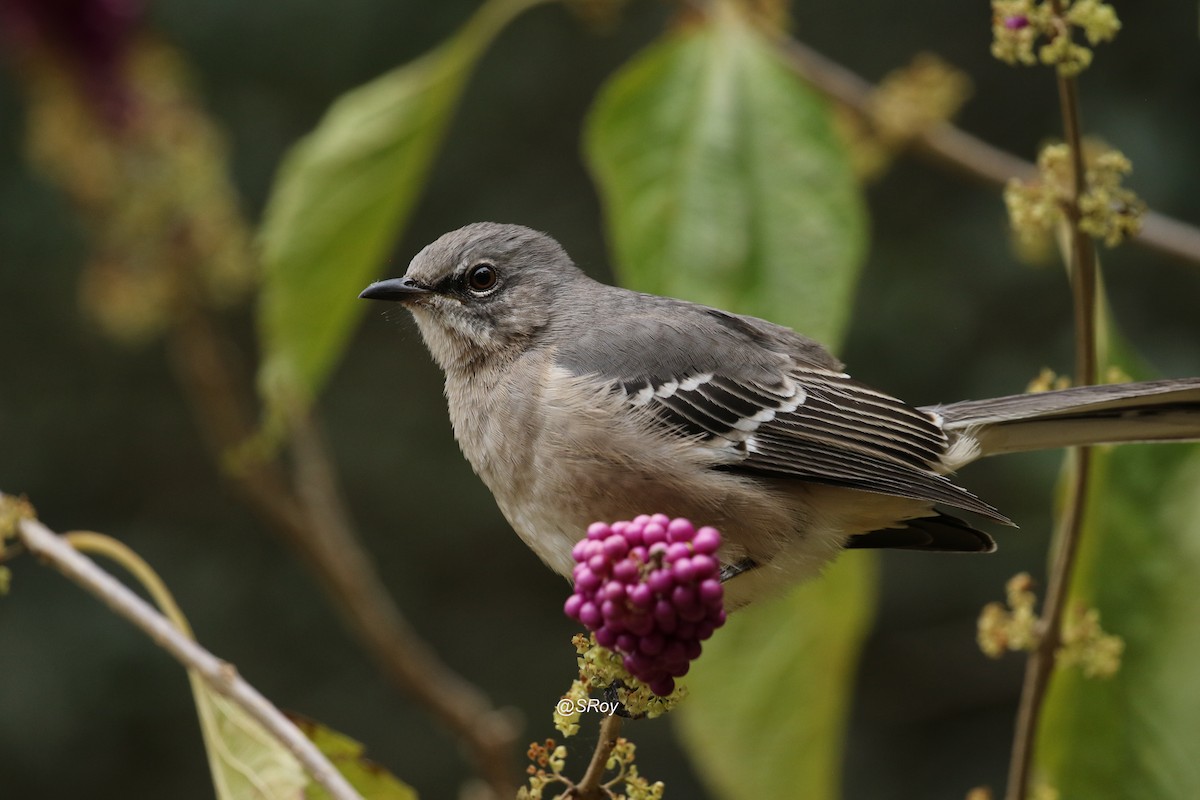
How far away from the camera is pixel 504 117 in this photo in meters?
6.59

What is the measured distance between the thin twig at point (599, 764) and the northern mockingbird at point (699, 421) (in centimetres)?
78

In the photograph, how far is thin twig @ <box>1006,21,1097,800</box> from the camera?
6.63 ft

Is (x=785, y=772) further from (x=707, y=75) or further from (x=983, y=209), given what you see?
(x=983, y=209)

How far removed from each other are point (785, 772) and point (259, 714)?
1.45 m

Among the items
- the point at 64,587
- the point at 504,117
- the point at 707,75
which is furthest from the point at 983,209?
the point at 64,587

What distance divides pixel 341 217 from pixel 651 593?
1533 millimetres

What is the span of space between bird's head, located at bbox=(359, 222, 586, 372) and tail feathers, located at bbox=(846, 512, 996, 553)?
0.85 m

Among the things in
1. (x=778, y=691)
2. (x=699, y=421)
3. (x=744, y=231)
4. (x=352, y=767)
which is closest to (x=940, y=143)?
(x=744, y=231)

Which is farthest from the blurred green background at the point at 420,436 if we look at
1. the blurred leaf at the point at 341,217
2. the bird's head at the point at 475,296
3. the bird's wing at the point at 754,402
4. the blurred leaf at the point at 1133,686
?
the blurred leaf at the point at 1133,686

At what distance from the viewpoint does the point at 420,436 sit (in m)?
6.70

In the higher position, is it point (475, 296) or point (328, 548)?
point (475, 296)

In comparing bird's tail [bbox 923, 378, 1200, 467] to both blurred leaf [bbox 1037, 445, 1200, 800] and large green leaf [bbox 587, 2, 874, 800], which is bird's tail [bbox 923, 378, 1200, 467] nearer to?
blurred leaf [bbox 1037, 445, 1200, 800]

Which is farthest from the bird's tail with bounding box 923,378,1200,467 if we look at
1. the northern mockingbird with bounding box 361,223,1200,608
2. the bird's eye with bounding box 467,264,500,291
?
the bird's eye with bounding box 467,264,500,291

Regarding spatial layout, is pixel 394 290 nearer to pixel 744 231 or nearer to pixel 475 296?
pixel 475 296
